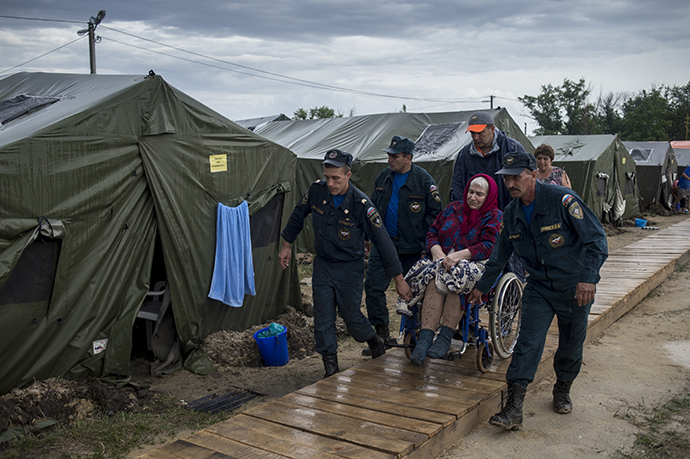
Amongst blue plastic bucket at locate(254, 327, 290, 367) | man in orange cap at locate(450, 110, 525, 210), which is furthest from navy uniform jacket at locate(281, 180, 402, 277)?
blue plastic bucket at locate(254, 327, 290, 367)

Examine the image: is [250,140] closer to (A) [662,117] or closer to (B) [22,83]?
(B) [22,83]

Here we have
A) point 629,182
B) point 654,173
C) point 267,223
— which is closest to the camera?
point 267,223

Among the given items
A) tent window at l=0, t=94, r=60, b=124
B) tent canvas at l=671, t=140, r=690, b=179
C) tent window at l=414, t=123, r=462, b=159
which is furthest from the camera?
tent canvas at l=671, t=140, r=690, b=179

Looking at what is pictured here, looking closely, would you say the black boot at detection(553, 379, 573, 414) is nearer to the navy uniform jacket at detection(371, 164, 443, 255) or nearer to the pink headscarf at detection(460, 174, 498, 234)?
the pink headscarf at detection(460, 174, 498, 234)

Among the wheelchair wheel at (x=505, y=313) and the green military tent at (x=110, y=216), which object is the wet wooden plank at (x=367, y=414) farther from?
the green military tent at (x=110, y=216)

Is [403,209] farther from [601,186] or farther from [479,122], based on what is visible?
[601,186]

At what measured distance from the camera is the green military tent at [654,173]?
20.1 metres

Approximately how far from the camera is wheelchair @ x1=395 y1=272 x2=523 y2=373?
407 centimetres

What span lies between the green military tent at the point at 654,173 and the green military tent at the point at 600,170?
3.17 m

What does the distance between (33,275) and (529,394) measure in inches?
148

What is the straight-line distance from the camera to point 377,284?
16.5 ft

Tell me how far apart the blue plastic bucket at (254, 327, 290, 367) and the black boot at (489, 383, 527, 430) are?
255 centimetres

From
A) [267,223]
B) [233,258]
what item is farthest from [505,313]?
[267,223]

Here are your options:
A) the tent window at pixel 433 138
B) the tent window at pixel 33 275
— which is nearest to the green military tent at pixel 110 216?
the tent window at pixel 33 275
